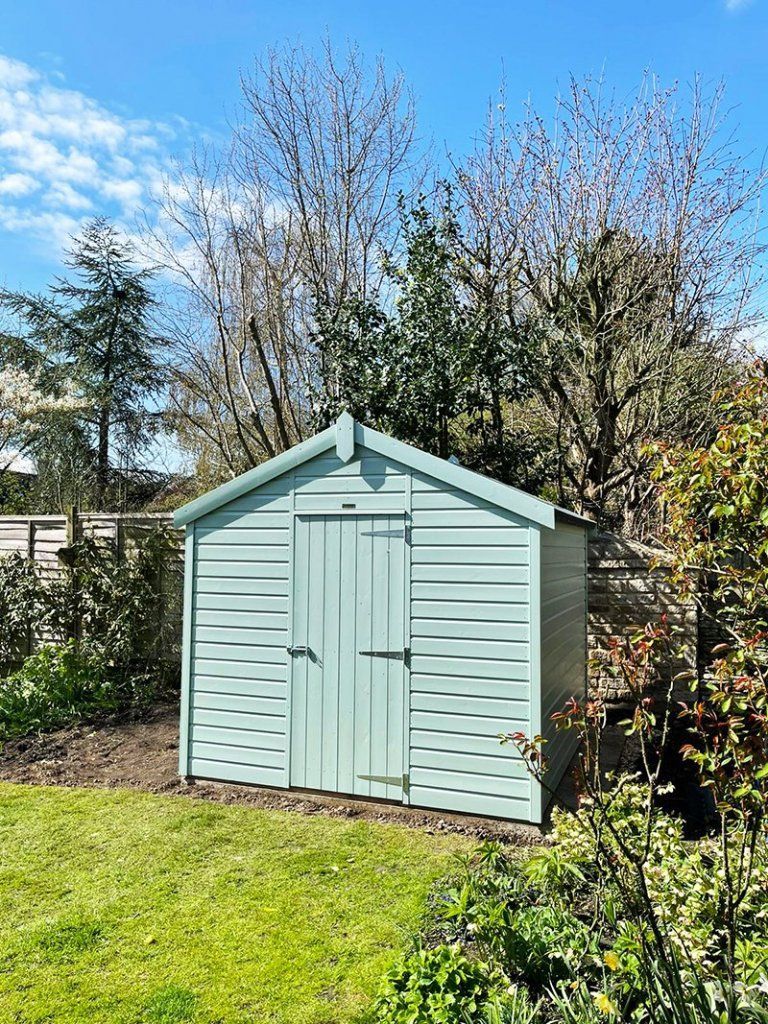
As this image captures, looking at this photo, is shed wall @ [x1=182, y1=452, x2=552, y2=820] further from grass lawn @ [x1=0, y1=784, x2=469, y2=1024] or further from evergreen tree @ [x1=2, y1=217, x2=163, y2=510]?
evergreen tree @ [x1=2, y1=217, x2=163, y2=510]

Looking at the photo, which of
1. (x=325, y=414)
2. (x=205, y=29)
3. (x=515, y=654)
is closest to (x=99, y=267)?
(x=205, y=29)

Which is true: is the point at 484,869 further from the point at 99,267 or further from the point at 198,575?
the point at 99,267

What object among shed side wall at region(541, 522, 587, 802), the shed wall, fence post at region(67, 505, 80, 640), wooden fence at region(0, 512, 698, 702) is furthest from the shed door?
fence post at region(67, 505, 80, 640)

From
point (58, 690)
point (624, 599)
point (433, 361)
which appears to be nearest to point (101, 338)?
point (433, 361)

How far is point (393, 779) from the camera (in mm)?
4770

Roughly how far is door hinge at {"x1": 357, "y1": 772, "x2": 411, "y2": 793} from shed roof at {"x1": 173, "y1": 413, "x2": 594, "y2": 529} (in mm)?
2049

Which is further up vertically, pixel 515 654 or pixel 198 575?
pixel 198 575

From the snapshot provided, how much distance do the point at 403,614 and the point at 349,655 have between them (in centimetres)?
52

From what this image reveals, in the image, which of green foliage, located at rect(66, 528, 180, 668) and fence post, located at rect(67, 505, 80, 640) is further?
fence post, located at rect(67, 505, 80, 640)

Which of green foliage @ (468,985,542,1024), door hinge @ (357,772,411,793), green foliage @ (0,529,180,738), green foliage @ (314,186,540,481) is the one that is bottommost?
door hinge @ (357,772,411,793)

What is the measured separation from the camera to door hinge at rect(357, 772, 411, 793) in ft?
15.5

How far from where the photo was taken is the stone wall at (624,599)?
273 inches

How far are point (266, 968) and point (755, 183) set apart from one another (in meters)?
9.27

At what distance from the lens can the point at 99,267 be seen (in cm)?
1423
